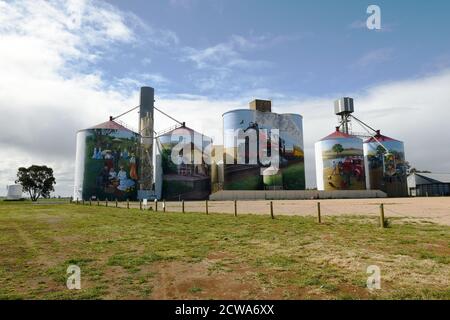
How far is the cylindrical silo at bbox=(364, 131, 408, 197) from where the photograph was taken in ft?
270

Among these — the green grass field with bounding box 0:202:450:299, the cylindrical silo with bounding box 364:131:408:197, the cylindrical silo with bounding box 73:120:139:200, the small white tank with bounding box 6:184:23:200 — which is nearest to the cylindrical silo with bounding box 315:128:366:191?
the cylindrical silo with bounding box 364:131:408:197

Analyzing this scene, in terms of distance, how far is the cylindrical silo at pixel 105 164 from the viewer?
6669cm

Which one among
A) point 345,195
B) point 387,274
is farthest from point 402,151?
point 387,274

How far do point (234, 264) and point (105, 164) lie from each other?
64046 millimetres

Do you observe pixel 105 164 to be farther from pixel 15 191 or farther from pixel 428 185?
pixel 428 185

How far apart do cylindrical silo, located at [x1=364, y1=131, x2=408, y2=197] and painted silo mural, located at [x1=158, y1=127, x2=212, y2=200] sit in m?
43.6

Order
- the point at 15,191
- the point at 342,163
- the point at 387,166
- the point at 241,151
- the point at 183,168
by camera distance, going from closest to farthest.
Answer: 1. the point at 241,151
2. the point at 183,168
3. the point at 342,163
4. the point at 387,166
5. the point at 15,191

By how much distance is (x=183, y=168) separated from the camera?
246 ft

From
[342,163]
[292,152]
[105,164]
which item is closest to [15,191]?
[105,164]

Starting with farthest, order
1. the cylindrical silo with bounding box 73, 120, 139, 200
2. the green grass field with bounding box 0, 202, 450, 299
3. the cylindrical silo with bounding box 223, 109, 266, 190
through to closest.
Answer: the cylindrical silo with bounding box 223, 109, 266, 190, the cylindrical silo with bounding box 73, 120, 139, 200, the green grass field with bounding box 0, 202, 450, 299

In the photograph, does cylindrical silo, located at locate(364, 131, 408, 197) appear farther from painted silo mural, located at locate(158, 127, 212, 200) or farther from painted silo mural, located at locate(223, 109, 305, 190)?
painted silo mural, located at locate(158, 127, 212, 200)

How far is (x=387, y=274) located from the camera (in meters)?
7.46

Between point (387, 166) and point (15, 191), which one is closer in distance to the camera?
point (387, 166)

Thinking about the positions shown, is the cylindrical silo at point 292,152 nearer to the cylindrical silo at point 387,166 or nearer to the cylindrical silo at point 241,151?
the cylindrical silo at point 241,151
